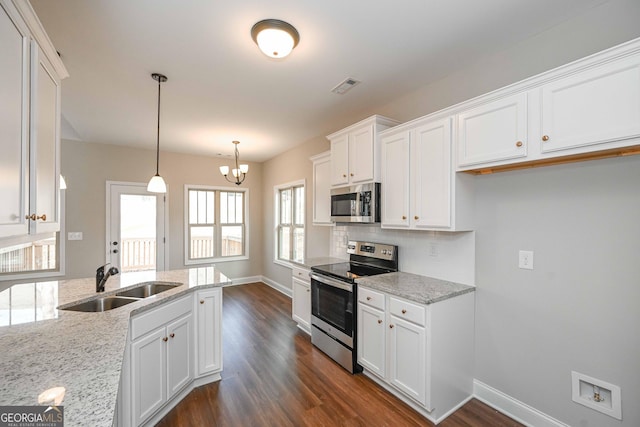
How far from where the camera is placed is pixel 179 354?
7.30ft

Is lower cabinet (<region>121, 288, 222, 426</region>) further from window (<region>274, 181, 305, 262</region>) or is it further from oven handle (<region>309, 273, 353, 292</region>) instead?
window (<region>274, 181, 305, 262</region>)

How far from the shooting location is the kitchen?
5.46 feet

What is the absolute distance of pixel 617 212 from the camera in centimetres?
167

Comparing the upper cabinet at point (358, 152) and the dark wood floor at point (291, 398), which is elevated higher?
the upper cabinet at point (358, 152)

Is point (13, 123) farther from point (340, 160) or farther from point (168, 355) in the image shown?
point (340, 160)

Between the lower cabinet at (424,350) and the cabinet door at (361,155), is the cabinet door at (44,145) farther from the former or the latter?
the cabinet door at (361,155)

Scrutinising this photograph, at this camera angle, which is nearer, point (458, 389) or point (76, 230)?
point (458, 389)

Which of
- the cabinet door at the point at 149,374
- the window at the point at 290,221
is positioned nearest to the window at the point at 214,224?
the window at the point at 290,221

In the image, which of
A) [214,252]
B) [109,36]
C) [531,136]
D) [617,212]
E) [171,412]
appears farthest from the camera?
[214,252]

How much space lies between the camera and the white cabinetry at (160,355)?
5.95 feet

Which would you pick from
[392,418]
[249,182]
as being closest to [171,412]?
[392,418]

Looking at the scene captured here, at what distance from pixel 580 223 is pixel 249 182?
5.66m

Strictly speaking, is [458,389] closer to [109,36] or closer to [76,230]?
[109,36]

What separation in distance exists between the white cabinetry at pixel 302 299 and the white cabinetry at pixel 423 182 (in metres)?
→ 1.29
